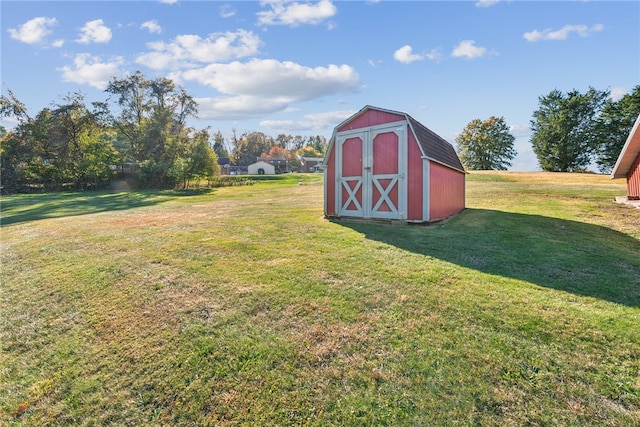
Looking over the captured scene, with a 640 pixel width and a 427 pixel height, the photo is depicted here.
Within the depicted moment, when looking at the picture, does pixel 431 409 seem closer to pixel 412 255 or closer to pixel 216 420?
pixel 216 420

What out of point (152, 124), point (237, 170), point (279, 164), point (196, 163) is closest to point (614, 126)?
point (196, 163)

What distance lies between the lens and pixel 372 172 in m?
9.23

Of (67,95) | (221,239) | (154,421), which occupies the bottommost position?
(154,421)

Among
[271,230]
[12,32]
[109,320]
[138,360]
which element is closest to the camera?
[138,360]

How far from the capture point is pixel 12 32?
9117 mm

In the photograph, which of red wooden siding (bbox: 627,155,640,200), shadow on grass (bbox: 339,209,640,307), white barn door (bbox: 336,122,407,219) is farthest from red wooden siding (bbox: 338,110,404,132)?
red wooden siding (bbox: 627,155,640,200)

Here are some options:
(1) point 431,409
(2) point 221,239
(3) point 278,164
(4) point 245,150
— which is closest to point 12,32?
(2) point 221,239

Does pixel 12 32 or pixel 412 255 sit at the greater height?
pixel 12 32

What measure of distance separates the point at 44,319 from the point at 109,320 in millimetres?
1035

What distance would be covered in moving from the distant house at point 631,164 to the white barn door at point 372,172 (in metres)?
8.43

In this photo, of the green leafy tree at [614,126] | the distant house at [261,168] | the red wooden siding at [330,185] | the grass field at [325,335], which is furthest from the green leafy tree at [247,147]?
the grass field at [325,335]

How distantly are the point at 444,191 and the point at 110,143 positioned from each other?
3532cm

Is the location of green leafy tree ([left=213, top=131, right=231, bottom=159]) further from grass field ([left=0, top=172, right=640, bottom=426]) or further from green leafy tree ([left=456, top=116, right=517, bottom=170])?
grass field ([left=0, top=172, right=640, bottom=426])

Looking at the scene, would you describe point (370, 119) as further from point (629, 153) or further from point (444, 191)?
point (629, 153)
